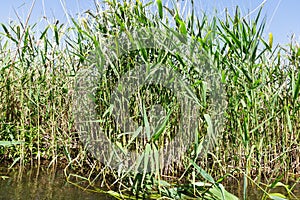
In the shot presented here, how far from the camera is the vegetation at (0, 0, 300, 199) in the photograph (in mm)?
1563

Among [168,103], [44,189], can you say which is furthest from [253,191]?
[44,189]

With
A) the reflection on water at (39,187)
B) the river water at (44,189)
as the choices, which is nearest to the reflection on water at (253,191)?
the river water at (44,189)

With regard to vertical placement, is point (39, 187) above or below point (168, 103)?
below

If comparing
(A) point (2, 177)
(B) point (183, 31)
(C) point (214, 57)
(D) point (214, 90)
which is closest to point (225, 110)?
(D) point (214, 90)

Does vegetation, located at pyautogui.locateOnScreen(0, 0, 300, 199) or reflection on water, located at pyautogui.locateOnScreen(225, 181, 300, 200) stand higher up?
vegetation, located at pyautogui.locateOnScreen(0, 0, 300, 199)

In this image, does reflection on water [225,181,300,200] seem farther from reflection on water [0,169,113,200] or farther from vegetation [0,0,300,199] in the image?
reflection on water [0,169,113,200]

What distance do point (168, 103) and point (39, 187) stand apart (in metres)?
0.79

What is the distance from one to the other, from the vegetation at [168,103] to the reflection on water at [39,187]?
88mm

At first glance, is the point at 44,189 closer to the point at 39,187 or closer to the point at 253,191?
the point at 39,187

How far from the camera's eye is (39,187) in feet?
5.88

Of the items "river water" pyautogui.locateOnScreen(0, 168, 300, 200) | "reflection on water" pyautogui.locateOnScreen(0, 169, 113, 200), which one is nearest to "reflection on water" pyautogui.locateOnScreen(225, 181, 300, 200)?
"river water" pyautogui.locateOnScreen(0, 168, 300, 200)

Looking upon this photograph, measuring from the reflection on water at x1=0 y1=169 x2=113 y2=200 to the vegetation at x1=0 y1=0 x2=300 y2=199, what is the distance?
0.09m

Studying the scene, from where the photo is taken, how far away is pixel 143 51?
5.00 ft

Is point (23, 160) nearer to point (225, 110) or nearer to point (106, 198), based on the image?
point (106, 198)
